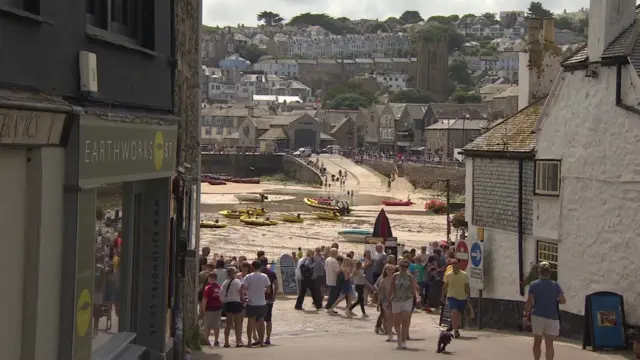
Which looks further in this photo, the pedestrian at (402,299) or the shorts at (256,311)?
the shorts at (256,311)

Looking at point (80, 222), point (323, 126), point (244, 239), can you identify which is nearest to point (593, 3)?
point (80, 222)

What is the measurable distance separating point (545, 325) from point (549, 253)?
6.76m

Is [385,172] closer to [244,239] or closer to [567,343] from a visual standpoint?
[244,239]

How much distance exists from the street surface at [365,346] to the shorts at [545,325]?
4.92 ft

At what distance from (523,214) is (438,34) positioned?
181806 millimetres

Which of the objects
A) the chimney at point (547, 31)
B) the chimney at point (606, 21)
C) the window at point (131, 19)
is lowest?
the window at point (131, 19)

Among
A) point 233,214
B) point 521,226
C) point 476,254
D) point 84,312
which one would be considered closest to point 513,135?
point 521,226

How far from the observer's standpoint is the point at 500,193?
19062 millimetres

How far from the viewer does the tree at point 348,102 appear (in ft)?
568

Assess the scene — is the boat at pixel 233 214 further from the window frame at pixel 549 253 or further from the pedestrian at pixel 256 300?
the pedestrian at pixel 256 300

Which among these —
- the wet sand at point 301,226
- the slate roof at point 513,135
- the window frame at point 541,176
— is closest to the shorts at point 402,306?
the window frame at point 541,176

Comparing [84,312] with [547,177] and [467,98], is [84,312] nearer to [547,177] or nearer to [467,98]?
[547,177]

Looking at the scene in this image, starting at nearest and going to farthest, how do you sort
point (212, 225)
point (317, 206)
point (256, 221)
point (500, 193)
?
point (500, 193), point (212, 225), point (256, 221), point (317, 206)

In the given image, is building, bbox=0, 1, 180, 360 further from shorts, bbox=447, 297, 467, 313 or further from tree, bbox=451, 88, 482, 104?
tree, bbox=451, 88, 482, 104
